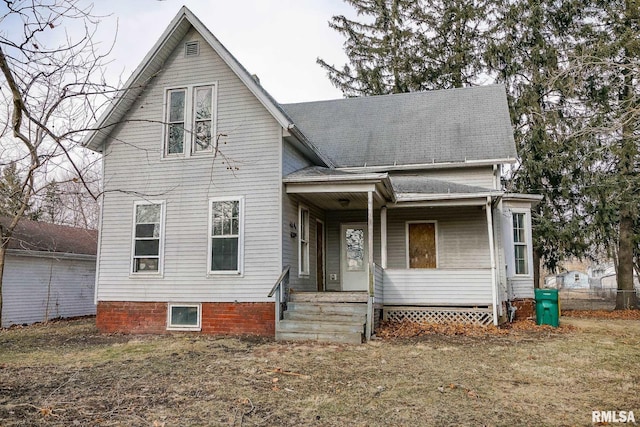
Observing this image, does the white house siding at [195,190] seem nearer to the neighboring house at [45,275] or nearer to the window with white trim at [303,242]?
the window with white trim at [303,242]

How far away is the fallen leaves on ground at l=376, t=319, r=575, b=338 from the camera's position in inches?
404

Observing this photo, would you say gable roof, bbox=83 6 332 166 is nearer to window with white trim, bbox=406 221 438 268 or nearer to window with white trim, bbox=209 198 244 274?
window with white trim, bbox=209 198 244 274

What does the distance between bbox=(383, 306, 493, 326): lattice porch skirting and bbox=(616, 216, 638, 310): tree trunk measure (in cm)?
1098

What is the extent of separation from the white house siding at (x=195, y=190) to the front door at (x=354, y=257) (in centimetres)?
393

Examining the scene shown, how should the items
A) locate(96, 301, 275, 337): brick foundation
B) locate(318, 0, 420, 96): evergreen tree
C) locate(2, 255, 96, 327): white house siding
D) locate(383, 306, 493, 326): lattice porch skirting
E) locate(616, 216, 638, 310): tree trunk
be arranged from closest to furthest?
locate(96, 301, 275, 337): brick foundation → locate(383, 306, 493, 326): lattice porch skirting → locate(2, 255, 96, 327): white house siding → locate(616, 216, 638, 310): tree trunk → locate(318, 0, 420, 96): evergreen tree

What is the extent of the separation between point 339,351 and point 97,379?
392cm

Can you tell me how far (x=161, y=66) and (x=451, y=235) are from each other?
909 cm

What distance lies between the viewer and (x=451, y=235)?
13.7 metres

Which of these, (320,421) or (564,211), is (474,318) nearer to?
(320,421)

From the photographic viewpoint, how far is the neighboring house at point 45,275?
601 inches

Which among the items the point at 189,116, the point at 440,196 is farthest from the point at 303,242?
the point at 189,116

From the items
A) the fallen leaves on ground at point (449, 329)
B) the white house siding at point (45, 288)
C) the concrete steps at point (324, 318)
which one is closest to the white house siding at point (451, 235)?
the fallen leaves on ground at point (449, 329)

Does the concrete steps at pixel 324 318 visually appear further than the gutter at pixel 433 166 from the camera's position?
No

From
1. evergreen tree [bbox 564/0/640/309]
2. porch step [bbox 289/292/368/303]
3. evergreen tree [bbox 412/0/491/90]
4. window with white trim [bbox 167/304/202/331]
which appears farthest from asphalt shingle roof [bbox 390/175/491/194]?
evergreen tree [bbox 412/0/491/90]
